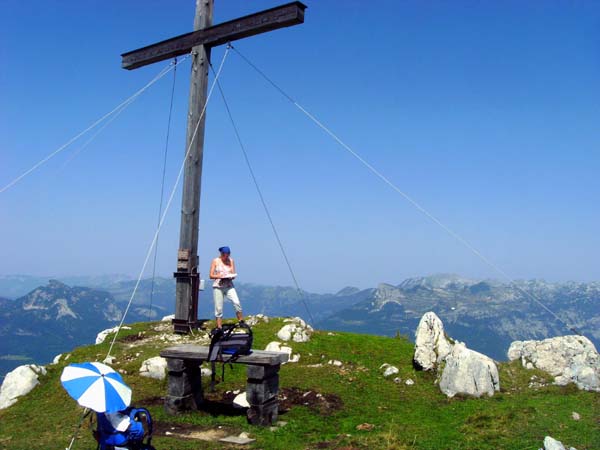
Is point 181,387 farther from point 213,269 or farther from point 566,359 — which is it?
point 566,359

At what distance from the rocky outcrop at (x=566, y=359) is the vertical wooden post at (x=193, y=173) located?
11.4 m

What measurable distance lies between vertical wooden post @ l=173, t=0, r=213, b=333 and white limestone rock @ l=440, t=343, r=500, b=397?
9245 millimetres

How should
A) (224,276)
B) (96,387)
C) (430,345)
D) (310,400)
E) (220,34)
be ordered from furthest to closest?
1. (220,34)
2. (430,345)
3. (224,276)
4. (310,400)
5. (96,387)

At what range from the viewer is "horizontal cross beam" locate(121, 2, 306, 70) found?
50.7 ft

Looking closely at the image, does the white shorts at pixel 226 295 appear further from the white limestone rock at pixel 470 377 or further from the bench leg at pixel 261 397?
the white limestone rock at pixel 470 377

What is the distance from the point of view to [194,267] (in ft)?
59.9

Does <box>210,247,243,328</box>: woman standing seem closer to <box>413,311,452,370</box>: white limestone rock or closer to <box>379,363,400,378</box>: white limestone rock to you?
<box>379,363,400,378</box>: white limestone rock

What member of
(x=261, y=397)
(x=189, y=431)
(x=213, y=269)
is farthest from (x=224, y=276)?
(x=189, y=431)

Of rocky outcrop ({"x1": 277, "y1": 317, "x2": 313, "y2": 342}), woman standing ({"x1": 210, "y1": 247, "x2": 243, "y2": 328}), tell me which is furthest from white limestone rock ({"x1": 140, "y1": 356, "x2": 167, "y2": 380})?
rocky outcrop ({"x1": 277, "y1": 317, "x2": 313, "y2": 342})

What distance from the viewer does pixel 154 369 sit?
15.1 m

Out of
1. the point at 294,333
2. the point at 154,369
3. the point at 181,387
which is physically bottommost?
the point at 154,369

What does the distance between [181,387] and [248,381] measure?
1.95 meters

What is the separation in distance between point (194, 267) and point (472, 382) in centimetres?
1018

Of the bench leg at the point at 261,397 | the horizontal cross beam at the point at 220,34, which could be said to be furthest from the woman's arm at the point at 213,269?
the horizontal cross beam at the point at 220,34
